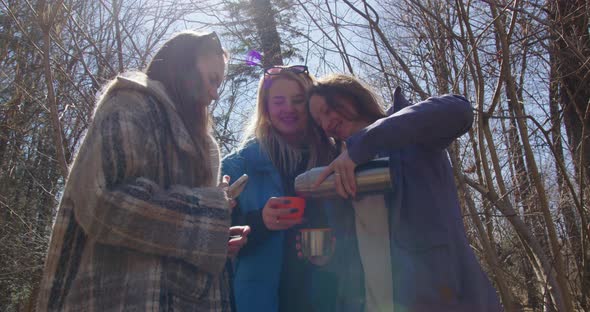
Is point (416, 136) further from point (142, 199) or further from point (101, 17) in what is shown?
point (101, 17)

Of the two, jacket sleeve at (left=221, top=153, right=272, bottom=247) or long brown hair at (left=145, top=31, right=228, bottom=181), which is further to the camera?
jacket sleeve at (left=221, top=153, right=272, bottom=247)

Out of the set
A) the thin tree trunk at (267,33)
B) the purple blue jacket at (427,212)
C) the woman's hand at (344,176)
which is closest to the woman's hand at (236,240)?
the woman's hand at (344,176)

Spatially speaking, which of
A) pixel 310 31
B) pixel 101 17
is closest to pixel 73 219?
pixel 310 31

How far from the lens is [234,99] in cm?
632

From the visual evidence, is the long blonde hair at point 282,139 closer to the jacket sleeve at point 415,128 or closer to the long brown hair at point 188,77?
the long brown hair at point 188,77

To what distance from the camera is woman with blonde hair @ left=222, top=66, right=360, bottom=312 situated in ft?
5.93

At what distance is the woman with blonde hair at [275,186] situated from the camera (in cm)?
181

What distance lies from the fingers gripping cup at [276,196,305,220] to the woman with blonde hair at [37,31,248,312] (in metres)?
0.26

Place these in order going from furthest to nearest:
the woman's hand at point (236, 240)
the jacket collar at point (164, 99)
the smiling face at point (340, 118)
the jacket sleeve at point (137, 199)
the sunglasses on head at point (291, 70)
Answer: the sunglasses on head at point (291, 70), the smiling face at point (340, 118), the woman's hand at point (236, 240), the jacket collar at point (164, 99), the jacket sleeve at point (137, 199)

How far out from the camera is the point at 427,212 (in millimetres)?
1353

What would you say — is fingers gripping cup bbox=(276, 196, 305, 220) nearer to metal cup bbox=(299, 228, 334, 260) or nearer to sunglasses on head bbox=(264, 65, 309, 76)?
metal cup bbox=(299, 228, 334, 260)

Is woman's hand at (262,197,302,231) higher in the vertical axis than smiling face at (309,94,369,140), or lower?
lower

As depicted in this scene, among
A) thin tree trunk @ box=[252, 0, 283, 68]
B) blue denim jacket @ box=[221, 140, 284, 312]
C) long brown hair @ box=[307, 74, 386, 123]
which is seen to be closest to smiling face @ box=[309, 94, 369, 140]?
long brown hair @ box=[307, 74, 386, 123]

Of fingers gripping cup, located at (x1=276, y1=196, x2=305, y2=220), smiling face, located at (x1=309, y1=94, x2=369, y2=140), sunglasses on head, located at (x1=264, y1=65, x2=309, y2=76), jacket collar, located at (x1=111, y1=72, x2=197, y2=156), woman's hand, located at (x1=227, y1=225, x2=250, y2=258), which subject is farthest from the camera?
sunglasses on head, located at (x1=264, y1=65, x2=309, y2=76)
